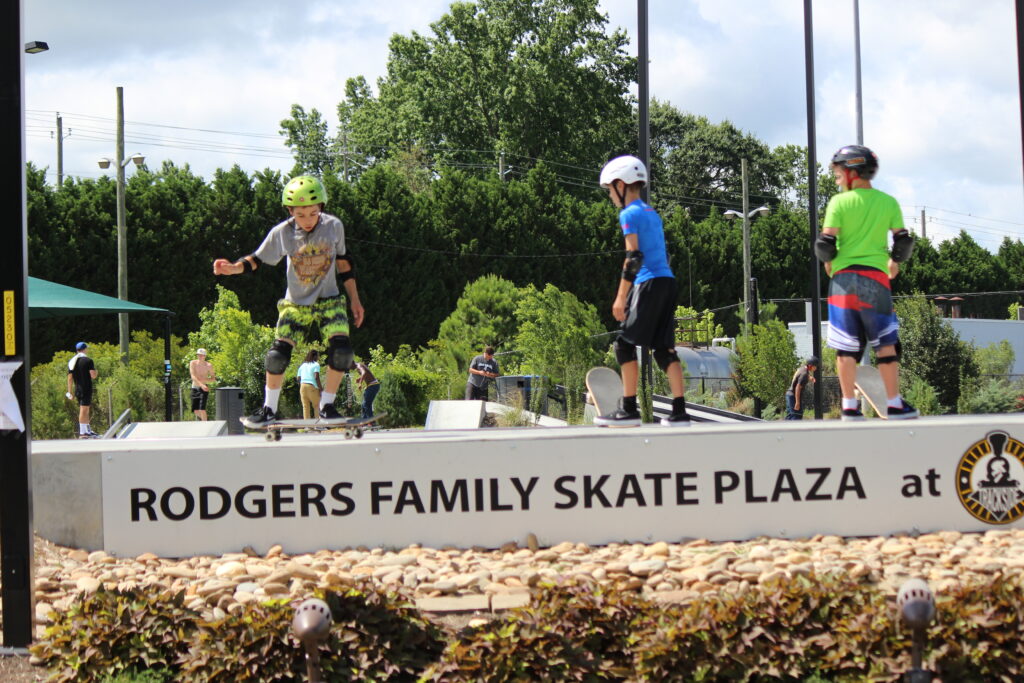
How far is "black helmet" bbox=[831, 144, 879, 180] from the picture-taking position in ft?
24.4

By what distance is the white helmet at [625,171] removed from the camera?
23.9 ft

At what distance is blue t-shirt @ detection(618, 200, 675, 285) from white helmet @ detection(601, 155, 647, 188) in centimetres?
20

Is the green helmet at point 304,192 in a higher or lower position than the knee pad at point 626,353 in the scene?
higher

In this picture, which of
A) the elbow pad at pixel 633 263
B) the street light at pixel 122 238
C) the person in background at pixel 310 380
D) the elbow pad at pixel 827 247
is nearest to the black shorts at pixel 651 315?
the elbow pad at pixel 633 263

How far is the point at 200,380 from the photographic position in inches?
734

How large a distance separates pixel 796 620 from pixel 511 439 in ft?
7.62

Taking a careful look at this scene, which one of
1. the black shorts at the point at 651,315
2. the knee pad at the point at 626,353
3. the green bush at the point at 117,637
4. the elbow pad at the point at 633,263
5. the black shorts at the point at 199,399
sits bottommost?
the green bush at the point at 117,637

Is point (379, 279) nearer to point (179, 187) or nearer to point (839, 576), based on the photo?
point (179, 187)

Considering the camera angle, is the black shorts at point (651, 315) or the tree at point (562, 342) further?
the tree at point (562, 342)

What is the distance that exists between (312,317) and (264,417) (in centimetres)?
74

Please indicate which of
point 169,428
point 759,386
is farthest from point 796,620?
point 759,386

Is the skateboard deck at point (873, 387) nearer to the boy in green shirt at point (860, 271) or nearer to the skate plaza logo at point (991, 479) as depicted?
the boy in green shirt at point (860, 271)

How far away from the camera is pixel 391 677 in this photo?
4418mm

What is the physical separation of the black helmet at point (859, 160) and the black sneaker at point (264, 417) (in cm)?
410
